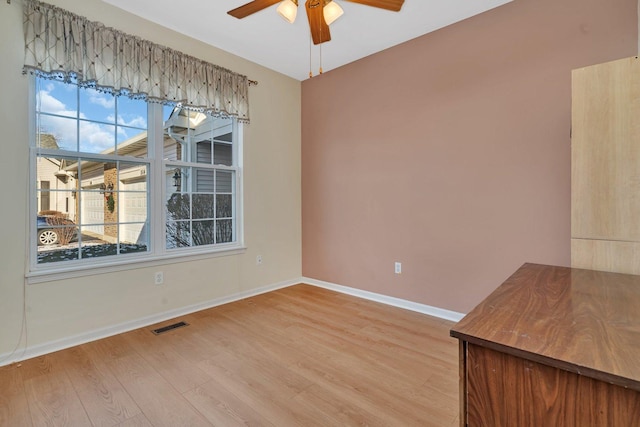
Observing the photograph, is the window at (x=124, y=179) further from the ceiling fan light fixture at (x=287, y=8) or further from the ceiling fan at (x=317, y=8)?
the ceiling fan light fixture at (x=287, y=8)

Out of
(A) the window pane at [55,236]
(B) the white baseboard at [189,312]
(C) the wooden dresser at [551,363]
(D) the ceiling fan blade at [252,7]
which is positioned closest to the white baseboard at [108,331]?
(B) the white baseboard at [189,312]

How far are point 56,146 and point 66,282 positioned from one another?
1087 millimetres

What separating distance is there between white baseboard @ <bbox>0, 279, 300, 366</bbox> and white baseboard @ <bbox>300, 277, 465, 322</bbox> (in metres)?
0.92

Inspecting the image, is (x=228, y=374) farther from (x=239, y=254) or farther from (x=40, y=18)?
(x=40, y=18)

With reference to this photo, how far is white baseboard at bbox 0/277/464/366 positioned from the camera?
225cm

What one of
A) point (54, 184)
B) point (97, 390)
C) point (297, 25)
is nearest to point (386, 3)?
point (297, 25)

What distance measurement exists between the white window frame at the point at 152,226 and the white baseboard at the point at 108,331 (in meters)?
0.49

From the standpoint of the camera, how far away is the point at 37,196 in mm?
2311

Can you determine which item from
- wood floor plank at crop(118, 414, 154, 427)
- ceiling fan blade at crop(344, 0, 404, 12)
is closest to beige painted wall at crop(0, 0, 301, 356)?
wood floor plank at crop(118, 414, 154, 427)

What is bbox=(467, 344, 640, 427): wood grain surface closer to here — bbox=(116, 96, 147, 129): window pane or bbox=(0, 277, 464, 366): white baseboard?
bbox=(0, 277, 464, 366): white baseboard

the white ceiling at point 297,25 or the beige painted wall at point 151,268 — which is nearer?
the beige painted wall at point 151,268

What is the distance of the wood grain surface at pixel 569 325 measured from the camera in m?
0.71

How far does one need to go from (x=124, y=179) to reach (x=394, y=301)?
2963 millimetres

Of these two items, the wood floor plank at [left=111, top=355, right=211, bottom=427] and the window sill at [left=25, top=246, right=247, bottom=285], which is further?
the window sill at [left=25, top=246, right=247, bottom=285]
